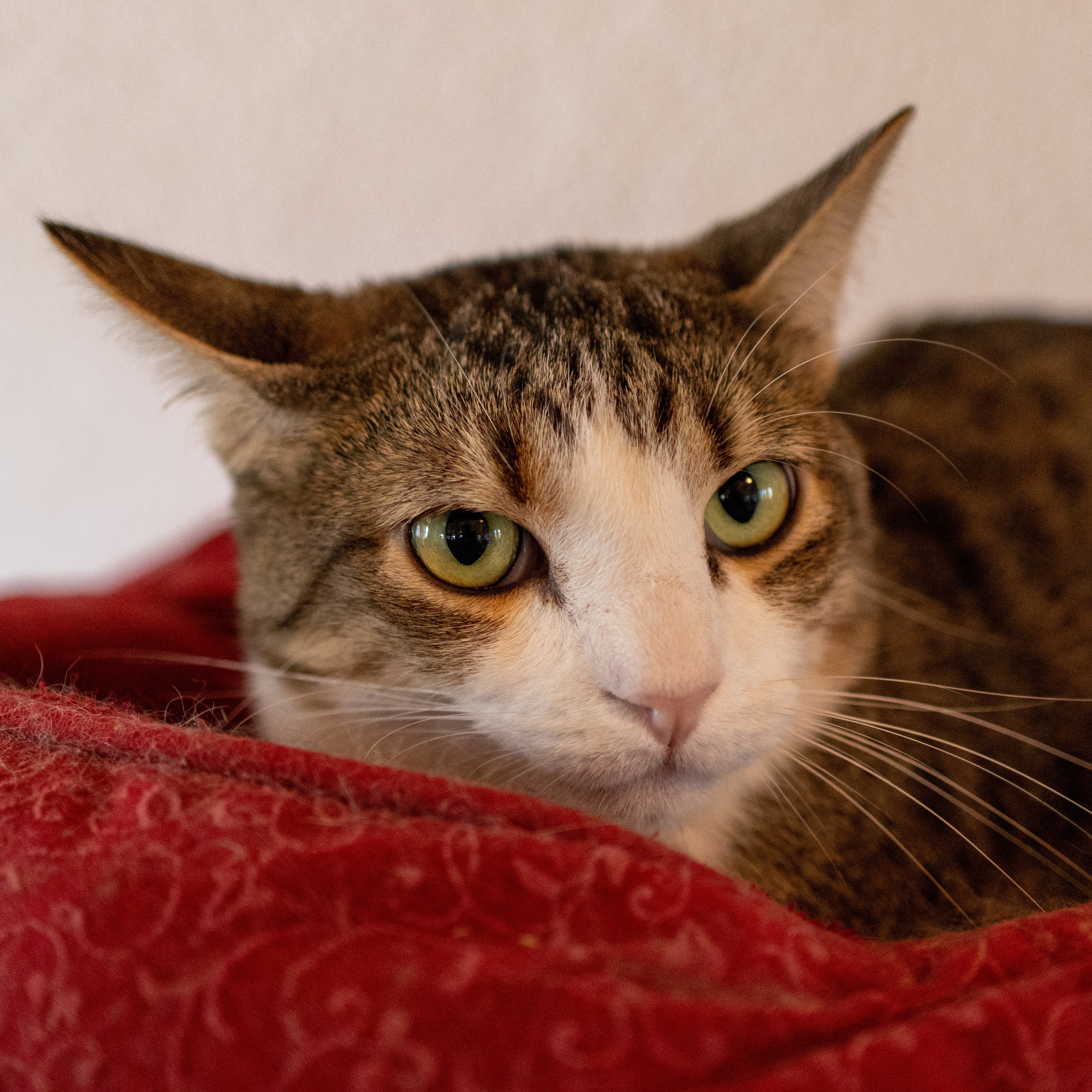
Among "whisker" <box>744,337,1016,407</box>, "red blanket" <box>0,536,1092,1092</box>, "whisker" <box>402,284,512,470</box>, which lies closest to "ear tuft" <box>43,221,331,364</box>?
"whisker" <box>402,284,512,470</box>

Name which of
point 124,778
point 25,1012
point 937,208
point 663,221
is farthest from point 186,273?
point 937,208

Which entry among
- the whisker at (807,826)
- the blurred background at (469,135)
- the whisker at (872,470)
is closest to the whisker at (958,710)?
the whisker at (807,826)

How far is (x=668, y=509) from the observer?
0.69 m

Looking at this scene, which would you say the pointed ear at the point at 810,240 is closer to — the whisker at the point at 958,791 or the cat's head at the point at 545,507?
the cat's head at the point at 545,507

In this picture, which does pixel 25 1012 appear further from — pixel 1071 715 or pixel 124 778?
pixel 1071 715

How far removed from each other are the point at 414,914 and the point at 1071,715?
2.84 feet

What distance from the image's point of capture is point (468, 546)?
2.37ft

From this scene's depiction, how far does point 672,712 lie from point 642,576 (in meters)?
0.11

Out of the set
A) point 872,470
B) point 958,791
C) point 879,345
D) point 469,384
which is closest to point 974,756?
point 958,791

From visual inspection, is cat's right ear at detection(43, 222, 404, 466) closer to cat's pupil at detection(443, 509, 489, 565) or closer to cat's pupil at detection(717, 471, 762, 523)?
cat's pupil at detection(443, 509, 489, 565)

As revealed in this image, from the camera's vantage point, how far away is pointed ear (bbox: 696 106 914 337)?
0.84 metres

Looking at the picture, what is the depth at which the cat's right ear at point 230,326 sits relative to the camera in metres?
0.72

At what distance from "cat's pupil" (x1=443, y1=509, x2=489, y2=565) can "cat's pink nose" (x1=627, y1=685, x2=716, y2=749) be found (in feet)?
0.66

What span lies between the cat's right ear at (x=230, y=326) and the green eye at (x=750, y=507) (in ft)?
1.36
